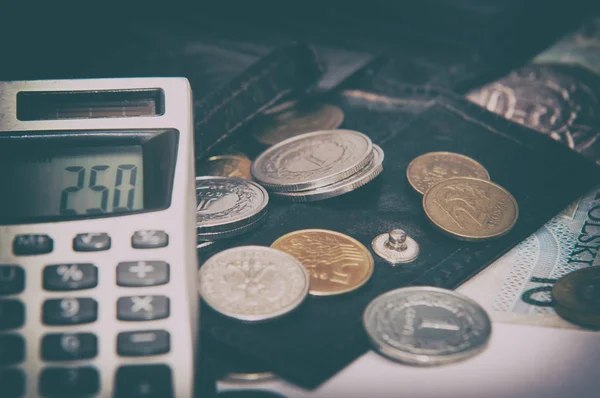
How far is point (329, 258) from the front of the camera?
0.98 meters

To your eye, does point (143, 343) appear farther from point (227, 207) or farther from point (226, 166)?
point (226, 166)

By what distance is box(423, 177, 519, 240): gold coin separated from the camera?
101cm

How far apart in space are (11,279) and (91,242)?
0.09 meters

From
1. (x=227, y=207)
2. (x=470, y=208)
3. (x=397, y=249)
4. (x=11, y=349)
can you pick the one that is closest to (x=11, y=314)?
(x=11, y=349)

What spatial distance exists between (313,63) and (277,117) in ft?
0.44

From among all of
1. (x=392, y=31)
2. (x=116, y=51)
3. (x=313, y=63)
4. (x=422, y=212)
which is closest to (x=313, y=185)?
(x=422, y=212)

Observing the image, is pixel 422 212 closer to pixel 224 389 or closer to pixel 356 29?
pixel 224 389

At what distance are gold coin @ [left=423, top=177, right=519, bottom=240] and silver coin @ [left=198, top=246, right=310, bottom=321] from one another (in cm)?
24

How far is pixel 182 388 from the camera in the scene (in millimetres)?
723

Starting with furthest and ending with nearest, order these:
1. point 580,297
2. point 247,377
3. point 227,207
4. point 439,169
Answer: point 439,169 → point 227,207 → point 580,297 → point 247,377

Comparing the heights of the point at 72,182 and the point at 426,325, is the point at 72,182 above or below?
above

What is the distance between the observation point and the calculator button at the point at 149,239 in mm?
777

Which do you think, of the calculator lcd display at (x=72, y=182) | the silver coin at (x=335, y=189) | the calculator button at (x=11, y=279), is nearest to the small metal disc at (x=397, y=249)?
the silver coin at (x=335, y=189)

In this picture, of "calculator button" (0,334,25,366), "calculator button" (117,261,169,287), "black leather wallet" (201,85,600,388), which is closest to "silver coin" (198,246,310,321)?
"black leather wallet" (201,85,600,388)
